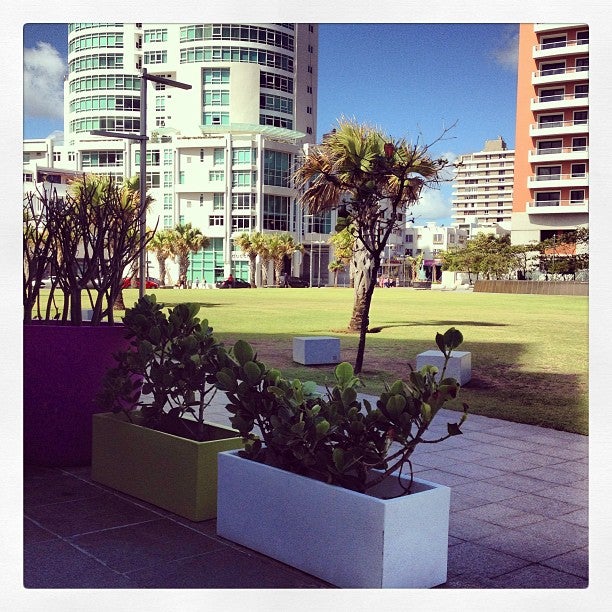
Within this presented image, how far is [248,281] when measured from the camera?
37562 millimetres

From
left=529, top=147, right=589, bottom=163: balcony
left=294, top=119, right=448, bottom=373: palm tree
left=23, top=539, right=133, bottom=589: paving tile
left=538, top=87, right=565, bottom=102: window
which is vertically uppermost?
left=538, top=87, right=565, bottom=102: window

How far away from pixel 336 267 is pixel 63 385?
36400 millimetres

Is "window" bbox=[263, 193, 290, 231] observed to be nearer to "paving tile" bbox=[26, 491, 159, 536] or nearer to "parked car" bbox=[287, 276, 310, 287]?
"parked car" bbox=[287, 276, 310, 287]

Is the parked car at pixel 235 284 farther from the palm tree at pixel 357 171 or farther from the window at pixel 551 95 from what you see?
the palm tree at pixel 357 171

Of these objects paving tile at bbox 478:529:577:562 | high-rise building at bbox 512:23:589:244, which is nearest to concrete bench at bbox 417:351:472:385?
paving tile at bbox 478:529:577:562

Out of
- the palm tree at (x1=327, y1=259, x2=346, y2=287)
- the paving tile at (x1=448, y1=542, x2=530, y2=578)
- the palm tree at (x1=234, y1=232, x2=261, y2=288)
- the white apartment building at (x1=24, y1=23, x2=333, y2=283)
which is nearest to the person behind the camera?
the paving tile at (x1=448, y1=542, x2=530, y2=578)

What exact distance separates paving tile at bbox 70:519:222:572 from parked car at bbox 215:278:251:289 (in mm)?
30962

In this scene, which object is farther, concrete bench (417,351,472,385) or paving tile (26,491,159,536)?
concrete bench (417,351,472,385)

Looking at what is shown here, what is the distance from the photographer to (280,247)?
108 ft

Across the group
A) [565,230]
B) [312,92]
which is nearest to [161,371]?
[312,92]

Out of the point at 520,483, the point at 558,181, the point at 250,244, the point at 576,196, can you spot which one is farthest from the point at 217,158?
the point at 520,483

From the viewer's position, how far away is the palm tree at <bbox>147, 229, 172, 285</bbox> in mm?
35594

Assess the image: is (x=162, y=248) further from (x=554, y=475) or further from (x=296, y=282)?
(x=554, y=475)
